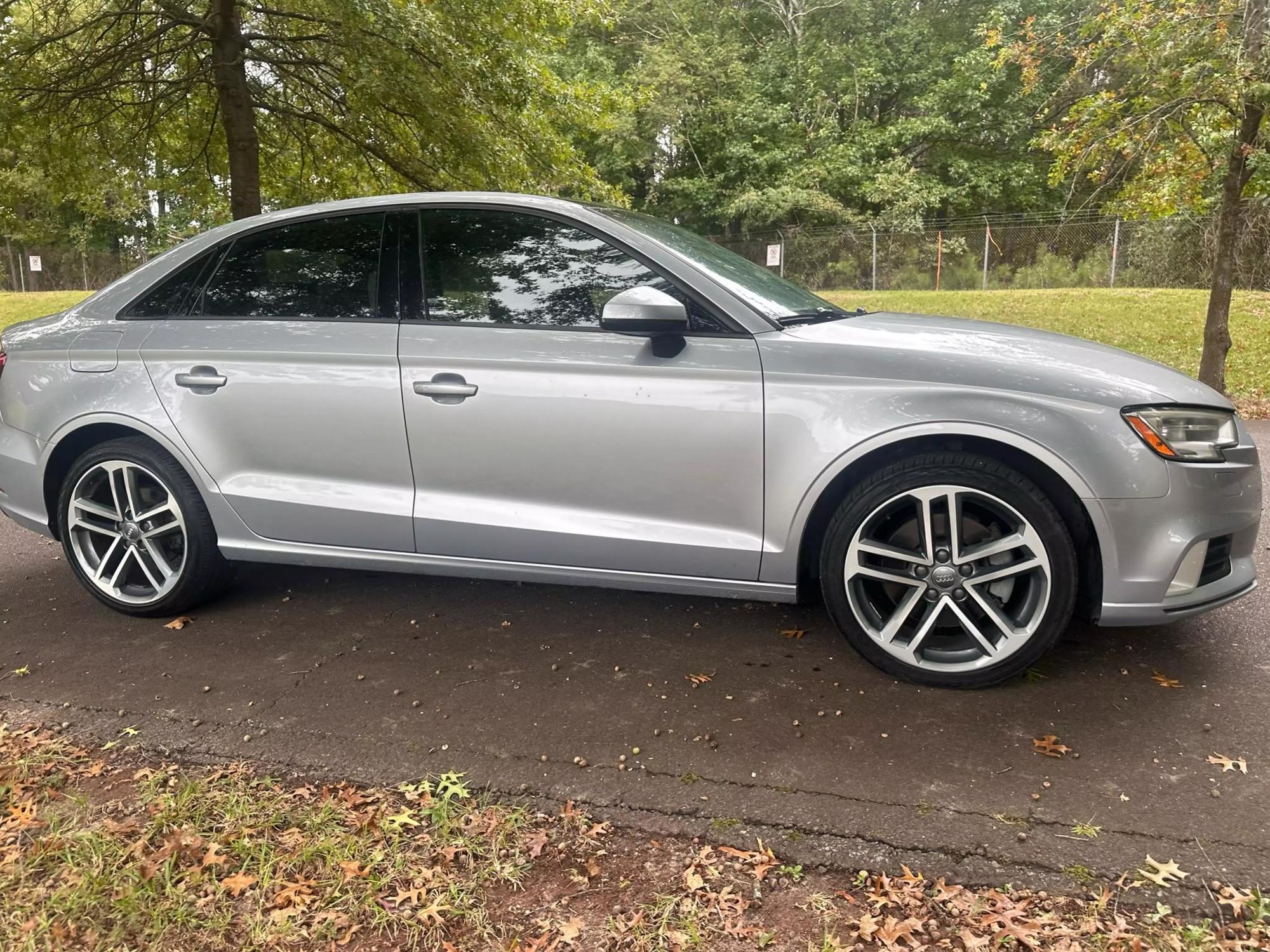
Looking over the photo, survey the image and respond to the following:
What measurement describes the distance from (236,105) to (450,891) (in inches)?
363

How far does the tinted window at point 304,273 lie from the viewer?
3.47 meters

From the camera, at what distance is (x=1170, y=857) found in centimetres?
209

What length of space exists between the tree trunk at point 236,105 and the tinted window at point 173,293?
5.76 metres

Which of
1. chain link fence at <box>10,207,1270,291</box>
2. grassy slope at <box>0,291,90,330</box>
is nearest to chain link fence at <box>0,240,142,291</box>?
grassy slope at <box>0,291,90,330</box>

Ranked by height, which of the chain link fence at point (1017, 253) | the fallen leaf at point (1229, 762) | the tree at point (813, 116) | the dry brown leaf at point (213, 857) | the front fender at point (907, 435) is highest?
the tree at point (813, 116)

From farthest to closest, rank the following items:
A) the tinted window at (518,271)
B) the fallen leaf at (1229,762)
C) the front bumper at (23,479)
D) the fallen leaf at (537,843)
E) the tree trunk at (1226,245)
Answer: the tree trunk at (1226,245), the front bumper at (23,479), the tinted window at (518,271), the fallen leaf at (1229,762), the fallen leaf at (537,843)

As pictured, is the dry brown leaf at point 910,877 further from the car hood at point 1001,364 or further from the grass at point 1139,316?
the grass at point 1139,316

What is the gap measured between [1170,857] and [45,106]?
1171 centimetres

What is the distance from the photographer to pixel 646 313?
288cm

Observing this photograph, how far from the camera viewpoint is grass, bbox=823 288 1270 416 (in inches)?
453

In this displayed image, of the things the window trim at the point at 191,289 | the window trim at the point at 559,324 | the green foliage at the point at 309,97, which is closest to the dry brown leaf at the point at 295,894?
the window trim at the point at 559,324

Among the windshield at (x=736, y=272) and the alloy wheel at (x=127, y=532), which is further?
the alloy wheel at (x=127, y=532)

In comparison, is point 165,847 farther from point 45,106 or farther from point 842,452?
point 45,106

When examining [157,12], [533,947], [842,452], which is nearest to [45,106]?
[157,12]
